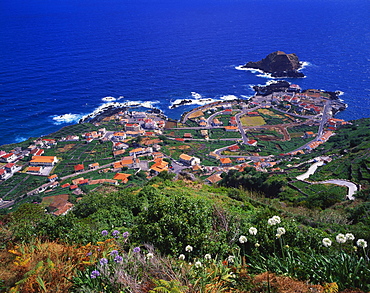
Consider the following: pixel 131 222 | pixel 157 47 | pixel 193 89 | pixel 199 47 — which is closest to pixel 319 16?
pixel 199 47

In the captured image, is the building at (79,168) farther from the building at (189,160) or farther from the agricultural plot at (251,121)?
the agricultural plot at (251,121)

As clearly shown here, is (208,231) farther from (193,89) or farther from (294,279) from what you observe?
(193,89)

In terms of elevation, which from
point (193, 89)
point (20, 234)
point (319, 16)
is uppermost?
point (319, 16)

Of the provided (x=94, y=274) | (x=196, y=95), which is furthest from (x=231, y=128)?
(x=94, y=274)

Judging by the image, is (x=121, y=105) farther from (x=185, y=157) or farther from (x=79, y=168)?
(x=185, y=157)

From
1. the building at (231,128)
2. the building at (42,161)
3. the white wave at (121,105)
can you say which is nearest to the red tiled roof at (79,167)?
the building at (42,161)

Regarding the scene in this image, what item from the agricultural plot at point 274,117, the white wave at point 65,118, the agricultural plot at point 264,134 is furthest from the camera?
the agricultural plot at point 274,117
